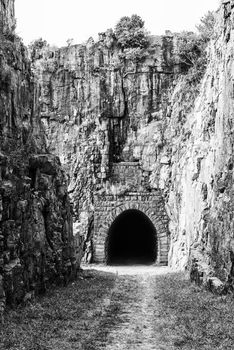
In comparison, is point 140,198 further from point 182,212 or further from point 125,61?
point 125,61

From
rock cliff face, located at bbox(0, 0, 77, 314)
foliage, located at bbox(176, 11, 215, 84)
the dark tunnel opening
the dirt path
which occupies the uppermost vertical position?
foliage, located at bbox(176, 11, 215, 84)

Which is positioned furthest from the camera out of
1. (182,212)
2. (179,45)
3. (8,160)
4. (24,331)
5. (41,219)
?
(179,45)

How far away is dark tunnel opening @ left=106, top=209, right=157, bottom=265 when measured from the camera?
127 ft

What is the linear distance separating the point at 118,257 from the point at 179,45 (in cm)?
1700

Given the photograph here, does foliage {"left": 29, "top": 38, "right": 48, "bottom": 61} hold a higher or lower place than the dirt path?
higher

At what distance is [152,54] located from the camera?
122ft

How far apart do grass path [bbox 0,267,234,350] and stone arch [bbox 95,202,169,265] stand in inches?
509

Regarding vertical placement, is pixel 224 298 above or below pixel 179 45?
below

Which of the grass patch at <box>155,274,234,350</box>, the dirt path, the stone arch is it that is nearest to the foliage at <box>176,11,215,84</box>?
the stone arch

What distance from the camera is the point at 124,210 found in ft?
112

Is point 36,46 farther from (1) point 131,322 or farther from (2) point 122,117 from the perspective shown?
(1) point 131,322

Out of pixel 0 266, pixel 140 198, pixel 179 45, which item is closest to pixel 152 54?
pixel 179 45

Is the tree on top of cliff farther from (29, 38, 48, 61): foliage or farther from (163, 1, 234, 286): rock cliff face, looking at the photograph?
(29, 38, 48, 61): foliage

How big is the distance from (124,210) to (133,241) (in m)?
10.3
